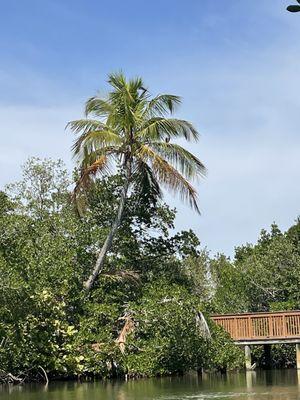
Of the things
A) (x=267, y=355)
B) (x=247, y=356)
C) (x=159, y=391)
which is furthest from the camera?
(x=267, y=355)

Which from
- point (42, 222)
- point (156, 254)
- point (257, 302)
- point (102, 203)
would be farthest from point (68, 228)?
point (257, 302)

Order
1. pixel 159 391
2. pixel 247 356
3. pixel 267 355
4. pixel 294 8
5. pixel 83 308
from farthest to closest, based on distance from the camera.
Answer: pixel 267 355, pixel 247 356, pixel 83 308, pixel 159 391, pixel 294 8

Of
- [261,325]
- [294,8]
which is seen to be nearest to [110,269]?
[261,325]

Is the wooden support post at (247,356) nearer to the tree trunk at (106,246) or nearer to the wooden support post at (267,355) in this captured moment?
the wooden support post at (267,355)

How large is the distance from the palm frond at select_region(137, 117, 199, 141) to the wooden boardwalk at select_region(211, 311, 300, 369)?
21.3 ft

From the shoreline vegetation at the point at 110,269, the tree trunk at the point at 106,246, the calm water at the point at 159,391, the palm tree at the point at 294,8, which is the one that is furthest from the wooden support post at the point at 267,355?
the palm tree at the point at 294,8

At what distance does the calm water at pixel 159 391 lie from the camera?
43.9 feet

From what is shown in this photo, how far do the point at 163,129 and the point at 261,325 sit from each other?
7.67m

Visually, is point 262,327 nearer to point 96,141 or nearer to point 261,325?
point 261,325

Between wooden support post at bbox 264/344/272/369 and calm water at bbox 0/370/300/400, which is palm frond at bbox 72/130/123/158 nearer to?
calm water at bbox 0/370/300/400

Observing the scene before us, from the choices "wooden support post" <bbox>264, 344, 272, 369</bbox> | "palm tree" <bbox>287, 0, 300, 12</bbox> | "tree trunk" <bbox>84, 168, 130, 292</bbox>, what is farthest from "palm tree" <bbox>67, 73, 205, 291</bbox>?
"palm tree" <bbox>287, 0, 300, 12</bbox>

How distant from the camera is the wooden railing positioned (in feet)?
73.0

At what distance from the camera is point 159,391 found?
591 inches

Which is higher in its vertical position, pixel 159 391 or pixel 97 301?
pixel 97 301
